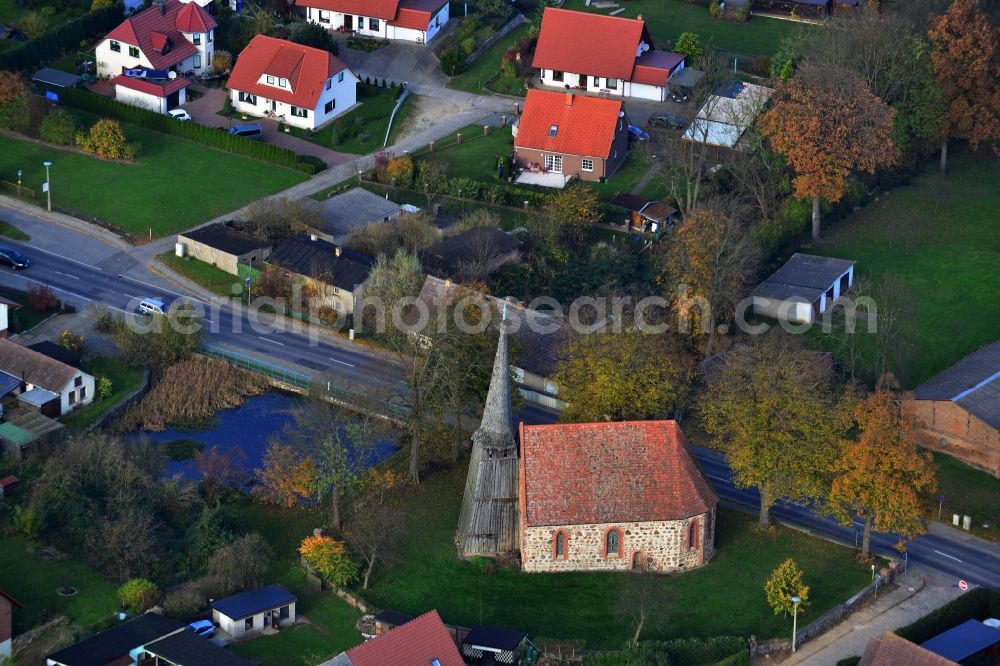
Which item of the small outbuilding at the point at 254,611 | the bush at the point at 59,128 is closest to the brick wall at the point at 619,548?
the small outbuilding at the point at 254,611

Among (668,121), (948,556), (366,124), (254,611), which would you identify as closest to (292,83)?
(366,124)

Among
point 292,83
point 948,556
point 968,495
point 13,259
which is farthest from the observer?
point 292,83

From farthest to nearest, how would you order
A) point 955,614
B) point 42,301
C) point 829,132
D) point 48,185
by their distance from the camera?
point 48,185
point 829,132
point 42,301
point 955,614

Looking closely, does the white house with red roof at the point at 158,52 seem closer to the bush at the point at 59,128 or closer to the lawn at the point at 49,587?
the bush at the point at 59,128

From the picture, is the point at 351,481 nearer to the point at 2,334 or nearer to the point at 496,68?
the point at 2,334

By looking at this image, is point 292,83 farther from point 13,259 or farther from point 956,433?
point 956,433

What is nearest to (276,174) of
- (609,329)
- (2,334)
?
(2,334)
